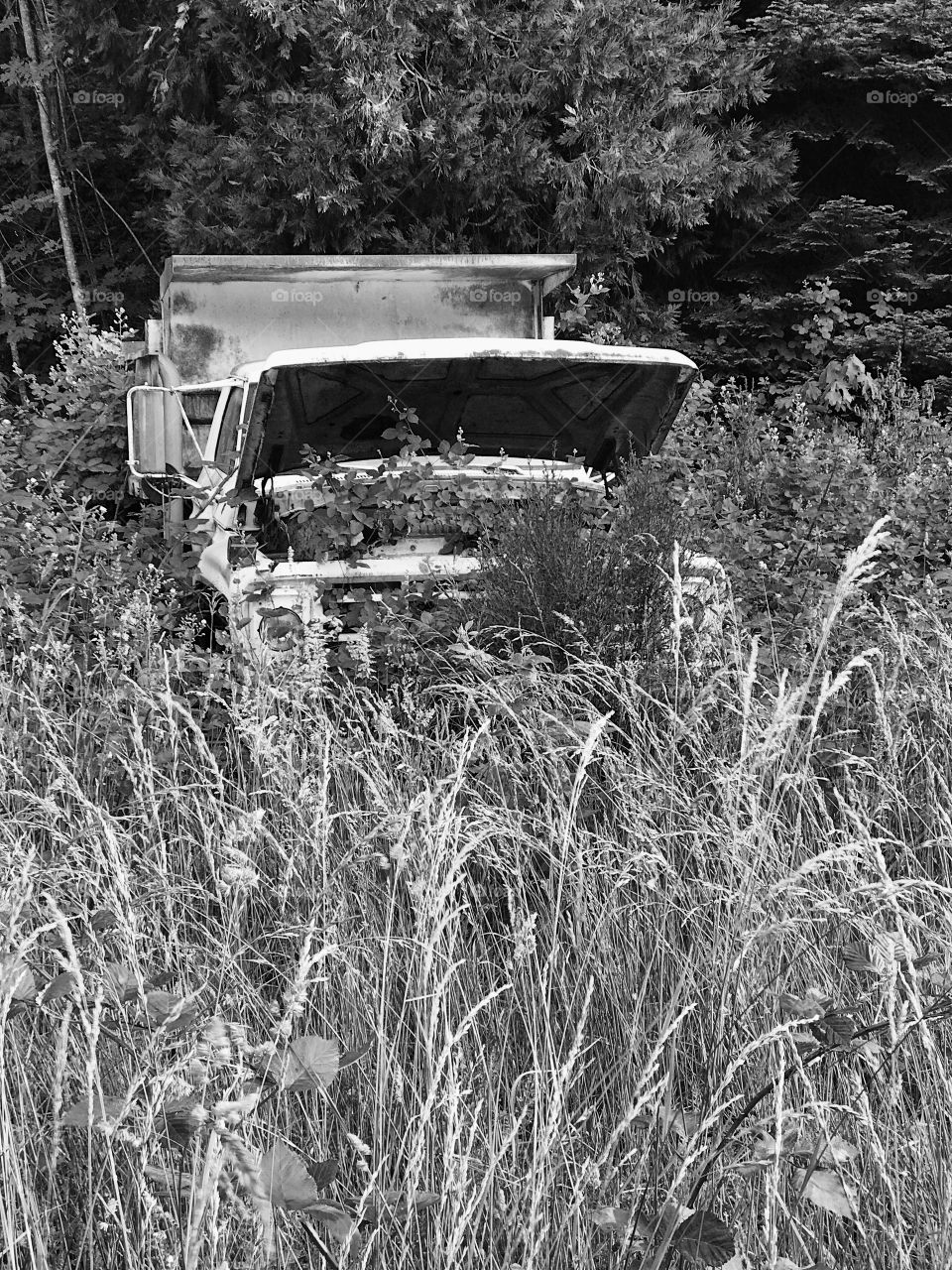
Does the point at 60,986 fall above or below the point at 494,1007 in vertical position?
above

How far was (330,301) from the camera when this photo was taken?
676cm

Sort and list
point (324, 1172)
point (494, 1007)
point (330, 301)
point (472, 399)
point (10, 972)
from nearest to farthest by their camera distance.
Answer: point (10, 972)
point (324, 1172)
point (494, 1007)
point (472, 399)
point (330, 301)

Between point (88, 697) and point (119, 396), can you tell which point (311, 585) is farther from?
point (119, 396)

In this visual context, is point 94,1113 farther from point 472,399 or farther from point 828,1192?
point 472,399

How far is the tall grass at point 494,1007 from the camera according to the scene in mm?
1525

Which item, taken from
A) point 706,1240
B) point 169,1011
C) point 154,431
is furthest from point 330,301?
point 706,1240

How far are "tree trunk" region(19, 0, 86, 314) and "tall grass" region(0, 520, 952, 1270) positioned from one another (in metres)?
13.5

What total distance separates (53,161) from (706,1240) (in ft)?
54.2

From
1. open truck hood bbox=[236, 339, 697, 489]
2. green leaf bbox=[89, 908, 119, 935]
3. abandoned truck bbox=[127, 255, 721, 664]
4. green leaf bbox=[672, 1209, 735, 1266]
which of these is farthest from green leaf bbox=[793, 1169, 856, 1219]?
open truck hood bbox=[236, 339, 697, 489]

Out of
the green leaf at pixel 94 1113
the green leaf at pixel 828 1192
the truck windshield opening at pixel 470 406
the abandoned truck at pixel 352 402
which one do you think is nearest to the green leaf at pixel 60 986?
the green leaf at pixel 94 1113

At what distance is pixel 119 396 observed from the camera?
24.9 feet

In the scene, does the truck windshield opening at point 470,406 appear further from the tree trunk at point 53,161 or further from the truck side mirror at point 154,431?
the tree trunk at point 53,161

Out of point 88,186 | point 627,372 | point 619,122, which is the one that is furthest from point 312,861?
point 88,186

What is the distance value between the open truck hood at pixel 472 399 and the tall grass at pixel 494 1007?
1764mm
